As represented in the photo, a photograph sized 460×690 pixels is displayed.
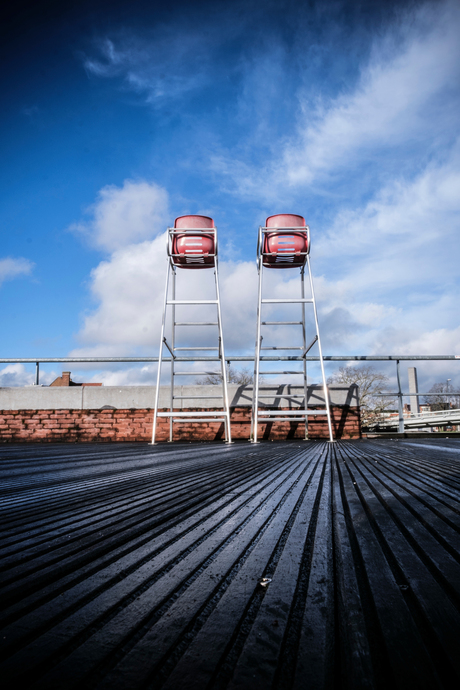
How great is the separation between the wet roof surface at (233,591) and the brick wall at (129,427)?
3798mm

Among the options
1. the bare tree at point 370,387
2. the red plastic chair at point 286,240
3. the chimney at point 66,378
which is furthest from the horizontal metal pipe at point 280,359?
the bare tree at point 370,387

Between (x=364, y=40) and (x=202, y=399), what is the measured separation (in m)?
5.54

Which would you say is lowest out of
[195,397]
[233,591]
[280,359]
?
[233,591]

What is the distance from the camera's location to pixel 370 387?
19891 mm

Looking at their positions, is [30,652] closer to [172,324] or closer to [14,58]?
[172,324]

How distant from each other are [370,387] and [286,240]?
1695cm

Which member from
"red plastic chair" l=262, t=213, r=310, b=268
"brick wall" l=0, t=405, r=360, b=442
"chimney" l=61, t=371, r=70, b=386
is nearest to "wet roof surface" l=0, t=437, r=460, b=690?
"brick wall" l=0, t=405, r=360, b=442

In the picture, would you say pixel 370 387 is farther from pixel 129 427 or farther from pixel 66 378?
pixel 129 427

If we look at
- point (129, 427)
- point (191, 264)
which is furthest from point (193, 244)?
point (129, 427)

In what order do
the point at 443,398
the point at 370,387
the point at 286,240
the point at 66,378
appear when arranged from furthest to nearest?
the point at 370,387
the point at 66,378
the point at 443,398
the point at 286,240

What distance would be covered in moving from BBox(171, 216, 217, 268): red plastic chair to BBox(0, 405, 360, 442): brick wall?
6.94 feet

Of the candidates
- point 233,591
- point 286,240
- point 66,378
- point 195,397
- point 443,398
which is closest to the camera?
point 233,591

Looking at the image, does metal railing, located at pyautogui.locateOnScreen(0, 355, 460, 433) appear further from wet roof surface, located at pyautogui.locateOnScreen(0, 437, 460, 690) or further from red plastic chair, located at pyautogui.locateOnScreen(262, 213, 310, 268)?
wet roof surface, located at pyautogui.locateOnScreen(0, 437, 460, 690)

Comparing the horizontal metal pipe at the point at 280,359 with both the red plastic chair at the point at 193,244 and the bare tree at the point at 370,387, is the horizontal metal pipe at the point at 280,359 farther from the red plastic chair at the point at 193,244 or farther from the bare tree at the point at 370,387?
the bare tree at the point at 370,387
